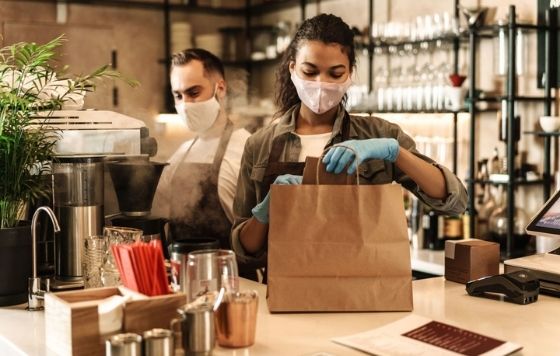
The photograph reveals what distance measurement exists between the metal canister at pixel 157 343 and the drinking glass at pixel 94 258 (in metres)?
0.56

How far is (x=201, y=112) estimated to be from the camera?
3598 mm

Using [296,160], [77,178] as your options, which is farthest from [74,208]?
[296,160]

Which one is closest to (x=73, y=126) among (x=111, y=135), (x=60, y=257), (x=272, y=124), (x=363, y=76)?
(x=111, y=135)

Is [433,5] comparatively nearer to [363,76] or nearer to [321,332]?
[363,76]

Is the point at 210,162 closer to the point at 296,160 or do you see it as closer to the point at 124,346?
the point at 296,160

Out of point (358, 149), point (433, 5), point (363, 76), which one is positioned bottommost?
point (358, 149)

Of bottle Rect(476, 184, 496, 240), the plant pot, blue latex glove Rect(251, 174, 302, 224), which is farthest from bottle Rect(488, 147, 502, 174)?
the plant pot

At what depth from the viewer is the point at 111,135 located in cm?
240

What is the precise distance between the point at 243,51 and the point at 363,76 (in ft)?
5.06

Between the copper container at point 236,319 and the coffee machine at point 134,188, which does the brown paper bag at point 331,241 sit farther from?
the coffee machine at point 134,188

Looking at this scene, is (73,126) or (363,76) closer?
(73,126)

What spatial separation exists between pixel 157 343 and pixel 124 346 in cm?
6

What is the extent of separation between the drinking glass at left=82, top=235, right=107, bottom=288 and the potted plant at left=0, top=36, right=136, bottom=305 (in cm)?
21

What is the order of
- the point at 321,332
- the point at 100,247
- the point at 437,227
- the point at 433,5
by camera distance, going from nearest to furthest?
the point at 321,332
the point at 100,247
the point at 437,227
the point at 433,5
